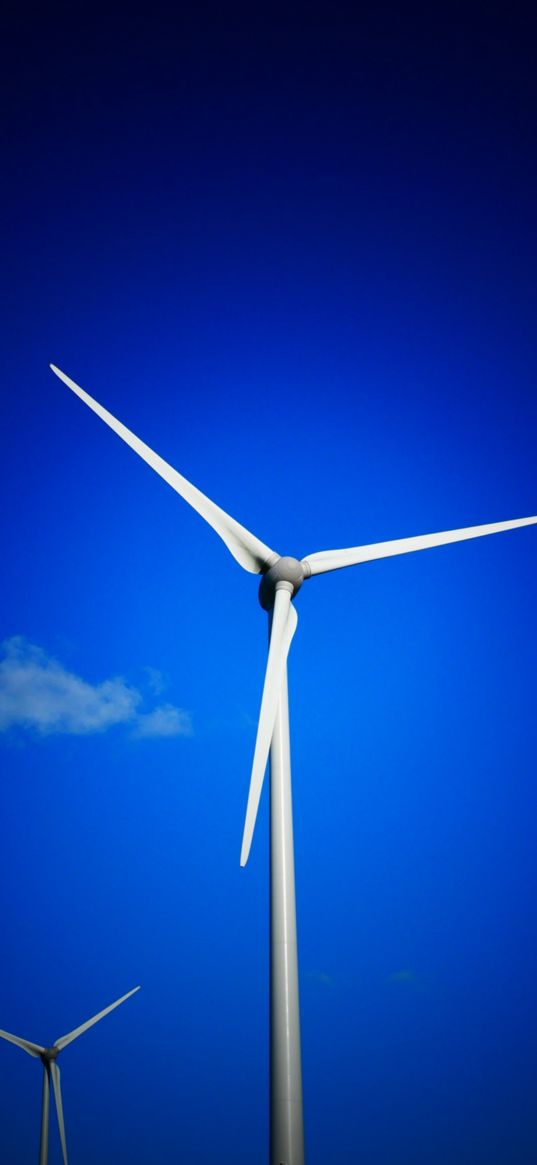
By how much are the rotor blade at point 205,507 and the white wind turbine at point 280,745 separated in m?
0.02

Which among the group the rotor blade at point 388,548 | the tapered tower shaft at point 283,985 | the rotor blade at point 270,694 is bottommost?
the tapered tower shaft at point 283,985

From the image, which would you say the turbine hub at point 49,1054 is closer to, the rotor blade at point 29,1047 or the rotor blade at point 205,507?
the rotor blade at point 29,1047

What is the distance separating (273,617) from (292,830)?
447 cm

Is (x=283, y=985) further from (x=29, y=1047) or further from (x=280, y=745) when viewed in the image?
(x=29, y=1047)

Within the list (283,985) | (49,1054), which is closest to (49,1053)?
(49,1054)

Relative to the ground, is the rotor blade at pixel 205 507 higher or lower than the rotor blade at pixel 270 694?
higher

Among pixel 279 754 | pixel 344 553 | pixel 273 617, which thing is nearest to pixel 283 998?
pixel 279 754

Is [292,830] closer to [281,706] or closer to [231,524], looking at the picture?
[281,706]

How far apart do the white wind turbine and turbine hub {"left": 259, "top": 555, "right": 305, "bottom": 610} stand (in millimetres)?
22

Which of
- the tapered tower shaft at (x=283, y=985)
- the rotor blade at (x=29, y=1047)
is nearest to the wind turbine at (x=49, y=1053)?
the rotor blade at (x=29, y=1047)

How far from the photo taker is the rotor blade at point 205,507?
55.9ft

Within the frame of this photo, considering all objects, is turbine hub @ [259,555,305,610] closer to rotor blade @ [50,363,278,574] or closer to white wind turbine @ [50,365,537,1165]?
white wind turbine @ [50,365,537,1165]

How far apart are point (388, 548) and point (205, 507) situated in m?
4.57

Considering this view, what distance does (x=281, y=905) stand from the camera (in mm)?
12461
